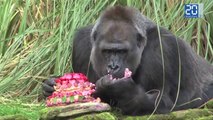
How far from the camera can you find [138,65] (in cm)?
638

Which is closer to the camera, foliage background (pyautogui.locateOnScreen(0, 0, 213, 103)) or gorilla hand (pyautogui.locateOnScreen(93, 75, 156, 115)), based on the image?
gorilla hand (pyautogui.locateOnScreen(93, 75, 156, 115))

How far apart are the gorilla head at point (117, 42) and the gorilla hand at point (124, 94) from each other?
153mm

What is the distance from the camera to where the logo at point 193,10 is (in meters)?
7.79

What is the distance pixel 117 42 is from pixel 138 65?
278mm

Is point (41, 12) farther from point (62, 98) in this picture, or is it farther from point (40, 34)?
point (62, 98)

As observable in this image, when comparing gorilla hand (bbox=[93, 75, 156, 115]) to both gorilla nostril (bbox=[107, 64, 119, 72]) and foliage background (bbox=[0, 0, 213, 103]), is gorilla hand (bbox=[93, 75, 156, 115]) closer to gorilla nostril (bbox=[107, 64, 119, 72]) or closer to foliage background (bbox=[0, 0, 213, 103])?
gorilla nostril (bbox=[107, 64, 119, 72])

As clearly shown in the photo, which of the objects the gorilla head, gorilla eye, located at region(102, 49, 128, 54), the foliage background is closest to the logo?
the foliage background

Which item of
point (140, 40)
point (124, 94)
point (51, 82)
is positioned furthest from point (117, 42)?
point (51, 82)

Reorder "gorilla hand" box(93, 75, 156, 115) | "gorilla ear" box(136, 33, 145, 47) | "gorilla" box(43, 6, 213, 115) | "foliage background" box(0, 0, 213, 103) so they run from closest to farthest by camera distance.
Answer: "gorilla hand" box(93, 75, 156, 115) < "gorilla" box(43, 6, 213, 115) < "gorilla ear" box(136, 33, 145, 47) < "foliage background" box(0, 0, 213, 103)

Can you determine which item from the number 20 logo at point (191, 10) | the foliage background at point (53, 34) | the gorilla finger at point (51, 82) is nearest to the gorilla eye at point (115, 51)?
the gorilla finger at point (51, 82)

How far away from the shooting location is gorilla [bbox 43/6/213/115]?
609 cm

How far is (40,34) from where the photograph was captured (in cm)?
822

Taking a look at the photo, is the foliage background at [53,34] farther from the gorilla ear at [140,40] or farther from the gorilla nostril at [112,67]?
the gorilla nostril at [112,67]

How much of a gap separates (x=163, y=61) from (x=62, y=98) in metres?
0.93
